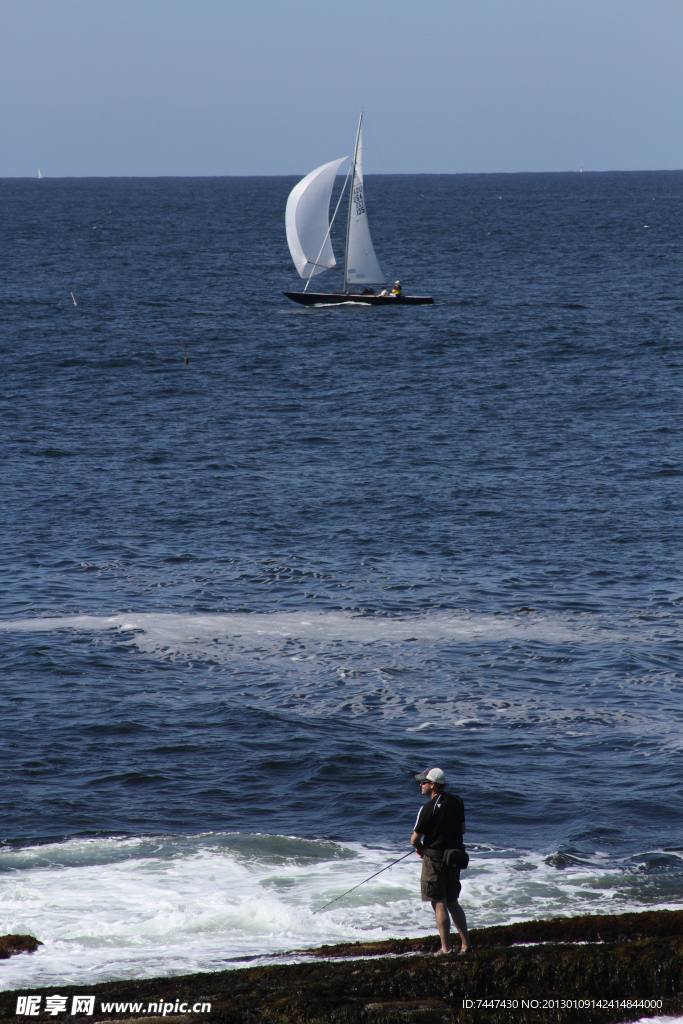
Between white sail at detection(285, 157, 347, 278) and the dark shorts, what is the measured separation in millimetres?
84491

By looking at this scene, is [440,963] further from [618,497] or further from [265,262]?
[265,262]

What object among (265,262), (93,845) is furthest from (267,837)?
(265,262)

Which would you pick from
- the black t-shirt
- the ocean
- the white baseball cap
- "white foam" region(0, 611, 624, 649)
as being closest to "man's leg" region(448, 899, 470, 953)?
the black t-shirt

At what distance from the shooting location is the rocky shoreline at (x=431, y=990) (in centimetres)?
1468

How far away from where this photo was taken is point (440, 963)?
618 inches

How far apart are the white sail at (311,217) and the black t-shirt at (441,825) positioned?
84.3 m

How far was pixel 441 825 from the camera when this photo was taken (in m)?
17.0

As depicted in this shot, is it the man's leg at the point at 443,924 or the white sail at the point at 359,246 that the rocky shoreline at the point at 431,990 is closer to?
the man's leg at the point at 443,924

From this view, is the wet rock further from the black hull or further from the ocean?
the black hull

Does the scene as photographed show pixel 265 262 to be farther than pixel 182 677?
Yes

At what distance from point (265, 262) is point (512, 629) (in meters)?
111

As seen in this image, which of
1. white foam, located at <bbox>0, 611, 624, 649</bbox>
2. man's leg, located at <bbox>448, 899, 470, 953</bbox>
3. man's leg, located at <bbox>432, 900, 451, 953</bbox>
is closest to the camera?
man's leg, located at <bbox>448, 899, 470, 953</bbox>

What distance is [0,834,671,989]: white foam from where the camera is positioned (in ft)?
64.2

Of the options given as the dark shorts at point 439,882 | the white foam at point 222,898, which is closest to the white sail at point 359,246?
the white foam at point 222,898
